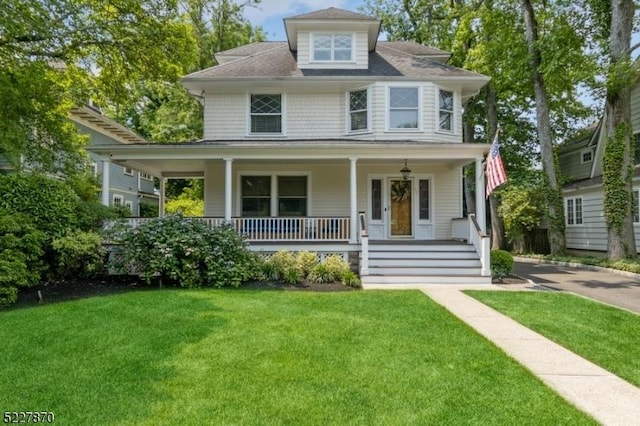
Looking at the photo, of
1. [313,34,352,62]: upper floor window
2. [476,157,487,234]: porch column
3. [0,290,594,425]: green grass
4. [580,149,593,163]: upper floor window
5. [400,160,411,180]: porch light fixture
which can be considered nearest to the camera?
[0,290,594,425]: green grass

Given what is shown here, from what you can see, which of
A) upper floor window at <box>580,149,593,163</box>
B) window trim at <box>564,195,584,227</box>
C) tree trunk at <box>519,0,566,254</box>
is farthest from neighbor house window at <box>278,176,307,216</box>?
upper floor window at <box>580,149,593,163</box>

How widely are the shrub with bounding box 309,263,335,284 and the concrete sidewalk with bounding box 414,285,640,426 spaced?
12.8ft

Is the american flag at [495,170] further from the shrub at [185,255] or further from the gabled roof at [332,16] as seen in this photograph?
the gabled roof at [332,16]

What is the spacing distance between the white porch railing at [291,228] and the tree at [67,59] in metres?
4.97

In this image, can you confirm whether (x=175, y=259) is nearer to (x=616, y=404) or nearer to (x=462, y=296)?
(x=462, y=296)

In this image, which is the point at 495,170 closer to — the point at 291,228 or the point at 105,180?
the point at 291,228

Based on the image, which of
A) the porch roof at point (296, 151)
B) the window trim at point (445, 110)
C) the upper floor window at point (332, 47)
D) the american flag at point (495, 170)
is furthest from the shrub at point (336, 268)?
the upper floor window at point (332, 47)

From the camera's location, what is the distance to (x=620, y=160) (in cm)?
1416

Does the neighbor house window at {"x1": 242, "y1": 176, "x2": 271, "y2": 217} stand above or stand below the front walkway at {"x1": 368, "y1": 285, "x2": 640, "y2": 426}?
above

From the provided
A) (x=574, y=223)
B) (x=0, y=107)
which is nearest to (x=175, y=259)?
(x=0, y=107)

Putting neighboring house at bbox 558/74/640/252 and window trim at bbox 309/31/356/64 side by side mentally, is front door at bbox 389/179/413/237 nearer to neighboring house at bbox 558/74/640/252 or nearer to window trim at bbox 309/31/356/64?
window trim at bbox 309/31/356/64

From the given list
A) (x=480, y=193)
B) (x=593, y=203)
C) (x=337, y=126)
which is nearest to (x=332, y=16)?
(x=337, y=126)

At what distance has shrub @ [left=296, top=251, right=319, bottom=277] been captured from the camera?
34.4 feet

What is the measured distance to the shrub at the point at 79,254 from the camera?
29.2ft
